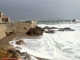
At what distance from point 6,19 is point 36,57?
2182 cm

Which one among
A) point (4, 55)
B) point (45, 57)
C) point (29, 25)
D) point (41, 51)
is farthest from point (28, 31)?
point (4, 55)

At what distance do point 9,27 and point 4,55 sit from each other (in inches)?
570

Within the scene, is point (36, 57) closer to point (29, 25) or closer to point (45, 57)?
point (45, 57)

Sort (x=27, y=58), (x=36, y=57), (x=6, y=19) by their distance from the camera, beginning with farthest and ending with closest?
1. (x=6, y=19)
2. (x=36, y=57)
3. (x=27, y=58)

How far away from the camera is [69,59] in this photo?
39.5ft

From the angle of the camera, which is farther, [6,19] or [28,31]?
[6,19]

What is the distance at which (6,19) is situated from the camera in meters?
33.2

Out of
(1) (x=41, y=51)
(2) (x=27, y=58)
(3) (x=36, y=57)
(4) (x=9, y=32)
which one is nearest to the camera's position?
(2) (x=27, y=58)

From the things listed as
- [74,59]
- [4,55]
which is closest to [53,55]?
[74,59]

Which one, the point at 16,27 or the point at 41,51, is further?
the point at 16,27

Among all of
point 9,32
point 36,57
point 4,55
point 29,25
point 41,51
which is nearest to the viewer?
point 4,55

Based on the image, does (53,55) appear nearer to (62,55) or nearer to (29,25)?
(62,55)

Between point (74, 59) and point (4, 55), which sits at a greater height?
point (4, 55)

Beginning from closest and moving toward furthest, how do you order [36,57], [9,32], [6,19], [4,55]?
[4,55], [36,57], [9,32], [6,19]
